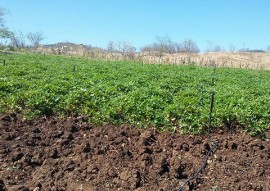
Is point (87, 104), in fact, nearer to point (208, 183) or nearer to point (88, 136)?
point (88, 136)

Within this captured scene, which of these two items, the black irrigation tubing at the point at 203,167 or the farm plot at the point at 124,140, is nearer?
the black irrigation tubing at the point at 203,167

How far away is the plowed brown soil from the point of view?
472cm

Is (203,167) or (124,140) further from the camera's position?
(124,140)

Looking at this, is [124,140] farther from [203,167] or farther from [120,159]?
[203,167]

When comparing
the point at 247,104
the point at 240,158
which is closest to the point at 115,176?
the point at 240,158

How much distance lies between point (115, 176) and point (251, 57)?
6545 cm

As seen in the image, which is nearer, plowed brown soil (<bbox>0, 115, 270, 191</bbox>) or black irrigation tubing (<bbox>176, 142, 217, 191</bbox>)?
black irrigation tubing (<bbox>176, 142, 217, 191</bbox>)

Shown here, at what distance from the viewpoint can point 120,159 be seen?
17.7 feet

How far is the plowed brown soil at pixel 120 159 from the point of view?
472 centimetres

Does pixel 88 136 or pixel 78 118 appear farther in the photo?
pixel 78 118

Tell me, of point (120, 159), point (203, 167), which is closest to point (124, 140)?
point (120, 159)

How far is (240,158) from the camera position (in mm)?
5777

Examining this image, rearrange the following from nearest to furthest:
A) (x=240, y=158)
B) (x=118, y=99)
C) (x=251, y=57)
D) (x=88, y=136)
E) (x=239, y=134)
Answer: (x=240, y=158) < (x=88, y=136) < (x=239, y=134) < (x=118, y=99) < (x=251, y=57)

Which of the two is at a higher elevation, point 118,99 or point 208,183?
point 118,99
